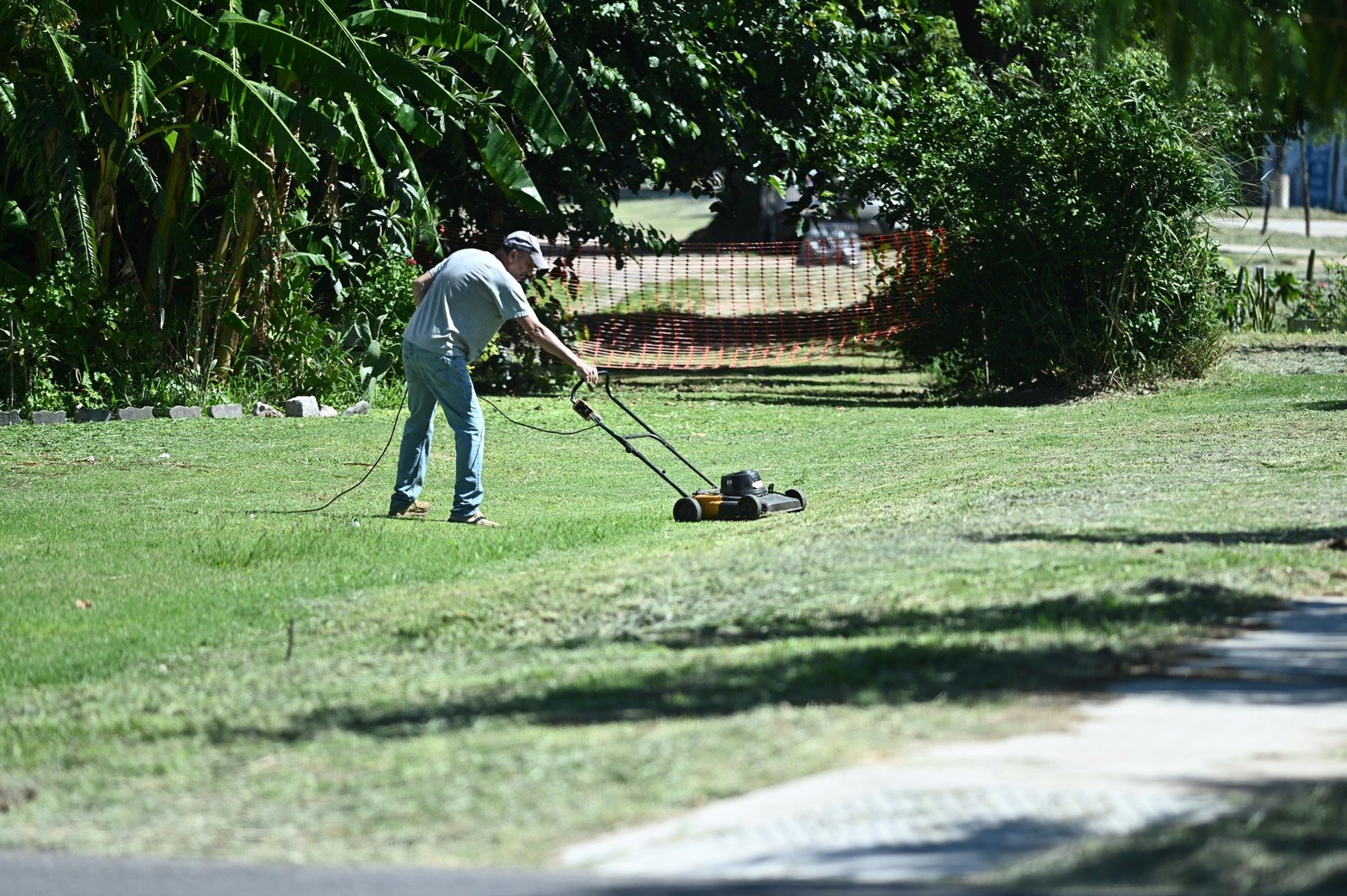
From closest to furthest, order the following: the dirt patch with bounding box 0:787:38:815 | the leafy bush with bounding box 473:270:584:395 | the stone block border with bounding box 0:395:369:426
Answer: the dirt patch with bounding box 0:787:38:815 → the stone block border with bounding box 0:395:369:426 → the leafy bush with bounding box 473:270:584:395

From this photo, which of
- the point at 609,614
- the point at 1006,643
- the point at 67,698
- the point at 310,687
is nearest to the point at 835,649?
the point at 1006,643

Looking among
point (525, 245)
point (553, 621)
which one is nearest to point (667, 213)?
point (525, 245)

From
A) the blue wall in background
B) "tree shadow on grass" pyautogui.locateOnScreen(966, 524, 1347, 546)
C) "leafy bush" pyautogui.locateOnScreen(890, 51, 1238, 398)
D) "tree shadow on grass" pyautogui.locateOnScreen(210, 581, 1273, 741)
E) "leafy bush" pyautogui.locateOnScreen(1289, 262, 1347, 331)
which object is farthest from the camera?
the blue wall in background

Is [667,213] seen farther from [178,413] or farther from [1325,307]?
[178,413]

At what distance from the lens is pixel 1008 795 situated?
489 cm

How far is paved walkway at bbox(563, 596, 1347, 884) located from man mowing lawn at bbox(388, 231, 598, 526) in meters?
6.34

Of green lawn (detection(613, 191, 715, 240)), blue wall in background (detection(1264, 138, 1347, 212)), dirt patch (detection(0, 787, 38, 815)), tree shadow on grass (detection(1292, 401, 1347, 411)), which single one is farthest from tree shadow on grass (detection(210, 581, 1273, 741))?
blue wall in background (detection(1264, 138, 1347, 212))

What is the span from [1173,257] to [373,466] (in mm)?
10133

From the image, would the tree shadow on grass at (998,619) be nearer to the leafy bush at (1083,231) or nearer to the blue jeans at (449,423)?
the blue jeans at (449,423)

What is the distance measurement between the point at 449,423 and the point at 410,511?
2.70 feet

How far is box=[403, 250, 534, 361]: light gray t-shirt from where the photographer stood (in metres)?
11.6

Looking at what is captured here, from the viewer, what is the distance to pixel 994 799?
15.9 ft

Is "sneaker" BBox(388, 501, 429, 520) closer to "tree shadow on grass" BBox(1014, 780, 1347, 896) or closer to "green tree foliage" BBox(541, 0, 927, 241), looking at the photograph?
"tree shadow on grass" BBox(1014, 780, 1347, 896)

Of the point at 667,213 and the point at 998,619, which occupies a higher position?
the point at 667,213
